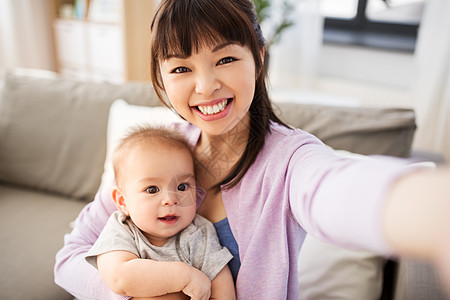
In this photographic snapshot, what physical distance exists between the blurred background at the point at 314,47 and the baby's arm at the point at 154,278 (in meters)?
1.88

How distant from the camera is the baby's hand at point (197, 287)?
0.72 m

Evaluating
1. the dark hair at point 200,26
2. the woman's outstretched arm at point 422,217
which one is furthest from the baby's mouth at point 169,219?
the woman's outstretched arm at point 422,217

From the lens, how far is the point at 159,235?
80cm

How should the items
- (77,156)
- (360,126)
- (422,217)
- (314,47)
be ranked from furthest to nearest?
1. (314,47)
2. (77,156)
3. (360,126)
4. (422,217)

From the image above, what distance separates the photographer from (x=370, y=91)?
280 cm

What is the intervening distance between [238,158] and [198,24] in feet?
1.04

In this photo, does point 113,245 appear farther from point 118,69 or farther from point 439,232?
point 118,69

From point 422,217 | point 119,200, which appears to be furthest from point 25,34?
point 422,217

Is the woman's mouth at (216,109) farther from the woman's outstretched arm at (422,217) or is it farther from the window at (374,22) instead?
the window at (374,22)

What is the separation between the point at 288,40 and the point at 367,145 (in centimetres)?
190

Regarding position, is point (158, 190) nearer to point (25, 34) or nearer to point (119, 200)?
point (119, 200)

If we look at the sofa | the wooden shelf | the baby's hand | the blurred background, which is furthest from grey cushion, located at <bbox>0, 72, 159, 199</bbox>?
the wooden shelf

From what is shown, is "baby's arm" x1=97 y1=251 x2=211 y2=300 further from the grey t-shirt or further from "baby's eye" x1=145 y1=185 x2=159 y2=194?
"baby's eye" x1=145 y1=185 x2=159 y2=194

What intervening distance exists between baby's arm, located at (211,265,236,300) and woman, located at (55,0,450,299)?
29mm
